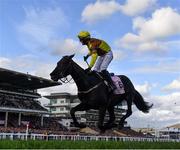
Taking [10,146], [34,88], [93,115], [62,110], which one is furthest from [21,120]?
[10,146]

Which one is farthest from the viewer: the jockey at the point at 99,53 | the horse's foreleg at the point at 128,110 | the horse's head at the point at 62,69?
the horse's foreleg at the point at 128,110

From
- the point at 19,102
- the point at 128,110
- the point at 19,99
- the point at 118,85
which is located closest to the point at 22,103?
the point at 19,102

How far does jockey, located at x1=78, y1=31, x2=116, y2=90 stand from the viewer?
8297 mm

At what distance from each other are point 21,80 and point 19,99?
2866 mm

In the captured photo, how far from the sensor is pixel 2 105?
4450 centimetres

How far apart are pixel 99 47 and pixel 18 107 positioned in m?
39.8

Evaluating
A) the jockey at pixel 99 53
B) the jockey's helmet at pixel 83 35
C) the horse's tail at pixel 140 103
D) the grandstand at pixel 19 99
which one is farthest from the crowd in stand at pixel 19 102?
the jockey's helmet at pixel 83 35

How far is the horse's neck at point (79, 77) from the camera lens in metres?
8.05

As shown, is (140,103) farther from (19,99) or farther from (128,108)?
(19,99)

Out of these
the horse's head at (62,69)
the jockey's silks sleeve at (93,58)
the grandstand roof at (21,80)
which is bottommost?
the horse's head at (62,69)

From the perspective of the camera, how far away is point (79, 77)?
8.09m

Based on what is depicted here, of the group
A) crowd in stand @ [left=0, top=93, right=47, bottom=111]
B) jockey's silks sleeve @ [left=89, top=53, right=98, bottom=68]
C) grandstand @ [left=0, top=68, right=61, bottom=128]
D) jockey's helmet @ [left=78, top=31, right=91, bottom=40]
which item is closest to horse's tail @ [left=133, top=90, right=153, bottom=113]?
jockey's silks sleeve @ [left=89, top=53, right=98, bottom=68]

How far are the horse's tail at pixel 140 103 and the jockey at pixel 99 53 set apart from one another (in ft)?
4.12

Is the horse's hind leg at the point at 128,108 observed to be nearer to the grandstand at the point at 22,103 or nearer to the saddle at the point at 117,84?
the saddle at the point at 117,84
